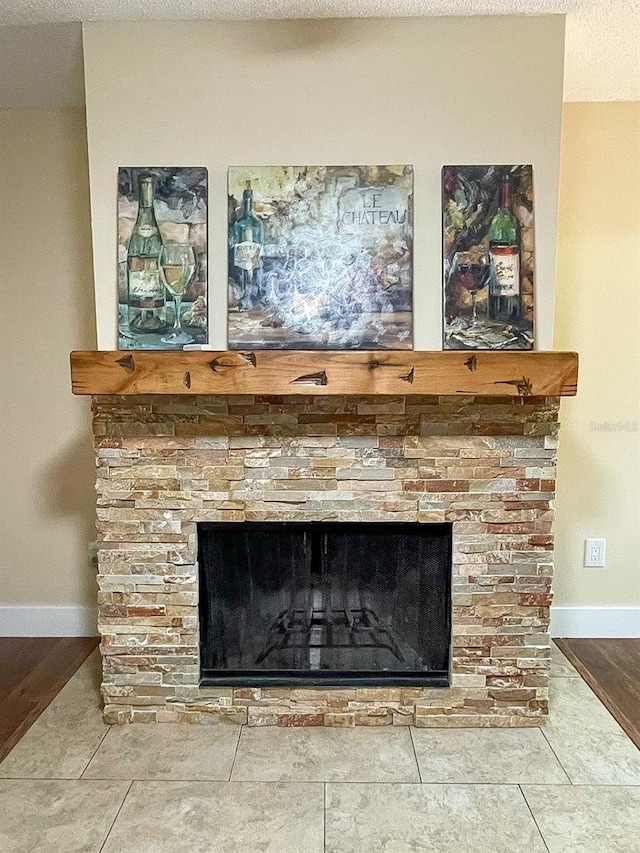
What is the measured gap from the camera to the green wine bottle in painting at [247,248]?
209 centimetres

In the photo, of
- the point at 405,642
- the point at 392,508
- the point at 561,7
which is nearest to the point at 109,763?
the point at 405,642

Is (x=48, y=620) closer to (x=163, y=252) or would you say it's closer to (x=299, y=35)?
(x=163, y=252)

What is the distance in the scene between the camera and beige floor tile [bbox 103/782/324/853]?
5.37 ft

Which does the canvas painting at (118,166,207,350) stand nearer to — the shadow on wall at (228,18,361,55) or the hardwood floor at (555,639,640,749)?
the shadow on wall at (228,18,361,55)

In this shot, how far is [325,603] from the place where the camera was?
2.27m

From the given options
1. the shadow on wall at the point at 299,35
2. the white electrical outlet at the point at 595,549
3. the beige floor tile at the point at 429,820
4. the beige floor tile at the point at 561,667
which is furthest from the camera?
the white electrical outlet at the point at 595,549

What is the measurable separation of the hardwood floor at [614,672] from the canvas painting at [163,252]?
6.19 feet

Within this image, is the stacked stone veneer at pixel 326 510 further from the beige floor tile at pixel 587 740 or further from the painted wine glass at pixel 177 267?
the painted wine glass at pixel 177 267

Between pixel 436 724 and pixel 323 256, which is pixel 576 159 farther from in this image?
pixel 436 724

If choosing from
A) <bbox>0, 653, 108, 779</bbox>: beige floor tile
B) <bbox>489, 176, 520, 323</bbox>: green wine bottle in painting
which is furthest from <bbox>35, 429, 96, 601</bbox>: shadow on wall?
<bbox>489, 176, 520, 323</bbox>: green wine bottle in painting

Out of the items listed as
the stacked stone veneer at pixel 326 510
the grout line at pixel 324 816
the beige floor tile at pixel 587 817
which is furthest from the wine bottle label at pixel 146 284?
the beige floor tile at pixel 587 817

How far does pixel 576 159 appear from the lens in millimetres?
2635

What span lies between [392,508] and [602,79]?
68.2 inches

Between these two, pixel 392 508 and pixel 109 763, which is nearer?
pixel 109 763
